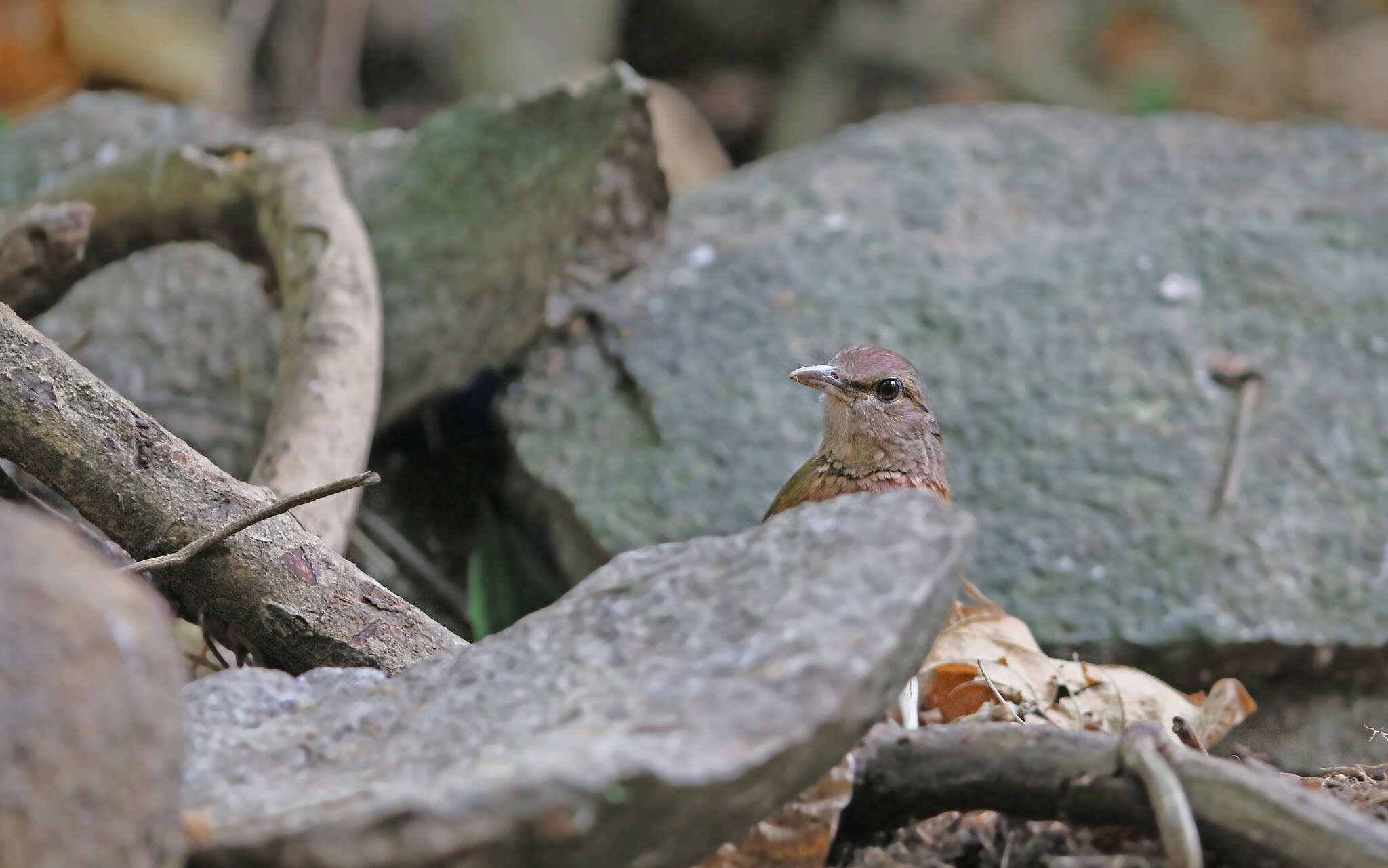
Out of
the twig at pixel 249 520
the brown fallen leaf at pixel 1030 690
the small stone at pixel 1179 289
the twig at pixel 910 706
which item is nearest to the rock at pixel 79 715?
the twig at pixel 249 520

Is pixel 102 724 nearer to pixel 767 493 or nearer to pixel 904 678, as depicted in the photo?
pixel 904 678

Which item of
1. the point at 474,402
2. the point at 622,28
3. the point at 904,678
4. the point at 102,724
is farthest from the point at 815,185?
the point at 622,28

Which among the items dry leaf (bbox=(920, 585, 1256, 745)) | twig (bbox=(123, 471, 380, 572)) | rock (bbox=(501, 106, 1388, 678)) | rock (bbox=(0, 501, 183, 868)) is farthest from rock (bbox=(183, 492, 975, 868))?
rock (bbox=(501, 106, 1388, 678))

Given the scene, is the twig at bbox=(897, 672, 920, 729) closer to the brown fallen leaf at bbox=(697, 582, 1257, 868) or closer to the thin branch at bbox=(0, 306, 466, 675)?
the brown fallen leaf at bbox=(697, 582, 1257, 868)

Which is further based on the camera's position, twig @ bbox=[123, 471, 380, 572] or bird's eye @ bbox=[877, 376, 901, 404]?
bird's eye @ bbox=[877, 376, 901, 404]

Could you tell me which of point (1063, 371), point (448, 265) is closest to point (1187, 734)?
point (1063, 371)

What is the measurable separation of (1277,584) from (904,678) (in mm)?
2495

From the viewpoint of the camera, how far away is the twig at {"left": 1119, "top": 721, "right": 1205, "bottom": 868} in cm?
150

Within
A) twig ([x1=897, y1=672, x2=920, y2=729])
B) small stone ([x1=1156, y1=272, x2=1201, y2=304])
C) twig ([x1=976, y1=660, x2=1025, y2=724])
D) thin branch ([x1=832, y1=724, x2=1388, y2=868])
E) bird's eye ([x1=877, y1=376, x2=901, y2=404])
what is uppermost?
thin branch ([x1=832, y1=724, x2=1388, y2=868])

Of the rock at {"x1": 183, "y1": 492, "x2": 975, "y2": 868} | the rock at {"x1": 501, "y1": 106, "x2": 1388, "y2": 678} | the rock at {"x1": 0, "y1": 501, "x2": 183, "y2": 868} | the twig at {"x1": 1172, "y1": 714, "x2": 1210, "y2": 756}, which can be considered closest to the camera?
the rock at {"x1": 0, "y1": 501, "x2": 183, "y2": 868}

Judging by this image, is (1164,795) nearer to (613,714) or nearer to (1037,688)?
(613,714)

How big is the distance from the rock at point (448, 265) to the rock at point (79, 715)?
9.00 feet

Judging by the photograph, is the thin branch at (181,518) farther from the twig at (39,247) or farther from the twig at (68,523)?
the twig at (39,247)

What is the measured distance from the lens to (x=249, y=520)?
2.00 meters
